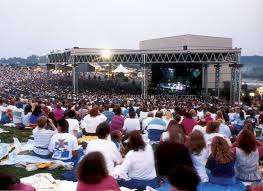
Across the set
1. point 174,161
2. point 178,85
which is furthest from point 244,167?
point 178,85

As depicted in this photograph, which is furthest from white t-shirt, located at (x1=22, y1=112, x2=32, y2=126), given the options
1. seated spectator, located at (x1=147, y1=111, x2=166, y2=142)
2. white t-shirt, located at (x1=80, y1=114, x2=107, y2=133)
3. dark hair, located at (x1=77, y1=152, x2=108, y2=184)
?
dark hair, located at (x1=77, y1=152, x2=108, y2=184)

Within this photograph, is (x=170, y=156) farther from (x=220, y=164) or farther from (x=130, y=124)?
(x=130, y=124)

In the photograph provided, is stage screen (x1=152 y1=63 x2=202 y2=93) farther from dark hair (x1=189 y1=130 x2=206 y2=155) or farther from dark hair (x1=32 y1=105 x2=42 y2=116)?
dark hair (x1=189 y1=130 x2=206 y2=155)

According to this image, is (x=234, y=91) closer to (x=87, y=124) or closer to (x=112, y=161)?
(x=87, y=124)

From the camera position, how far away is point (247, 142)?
24.3 ft

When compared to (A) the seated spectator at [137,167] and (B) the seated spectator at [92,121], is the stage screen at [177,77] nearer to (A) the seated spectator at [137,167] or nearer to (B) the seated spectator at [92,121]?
(B) the seated spectator at [92,121]

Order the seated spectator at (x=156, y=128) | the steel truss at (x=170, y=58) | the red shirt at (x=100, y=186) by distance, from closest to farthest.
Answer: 1. the red shirt at (x=100, y=186)
2. the seated spectator at (x=156, y=128)
3. the steel truss at (x=170, y=58)

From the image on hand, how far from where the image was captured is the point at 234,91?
35.5 meters

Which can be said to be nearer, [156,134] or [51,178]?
[51,178]

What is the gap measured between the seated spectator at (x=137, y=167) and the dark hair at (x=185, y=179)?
2.97 metres

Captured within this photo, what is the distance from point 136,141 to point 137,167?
0.55 m

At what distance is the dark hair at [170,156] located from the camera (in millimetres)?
5832

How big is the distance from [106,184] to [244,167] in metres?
3.65

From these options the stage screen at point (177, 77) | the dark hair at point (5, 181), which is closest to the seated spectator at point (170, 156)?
the dark hair at point (5, 181)
